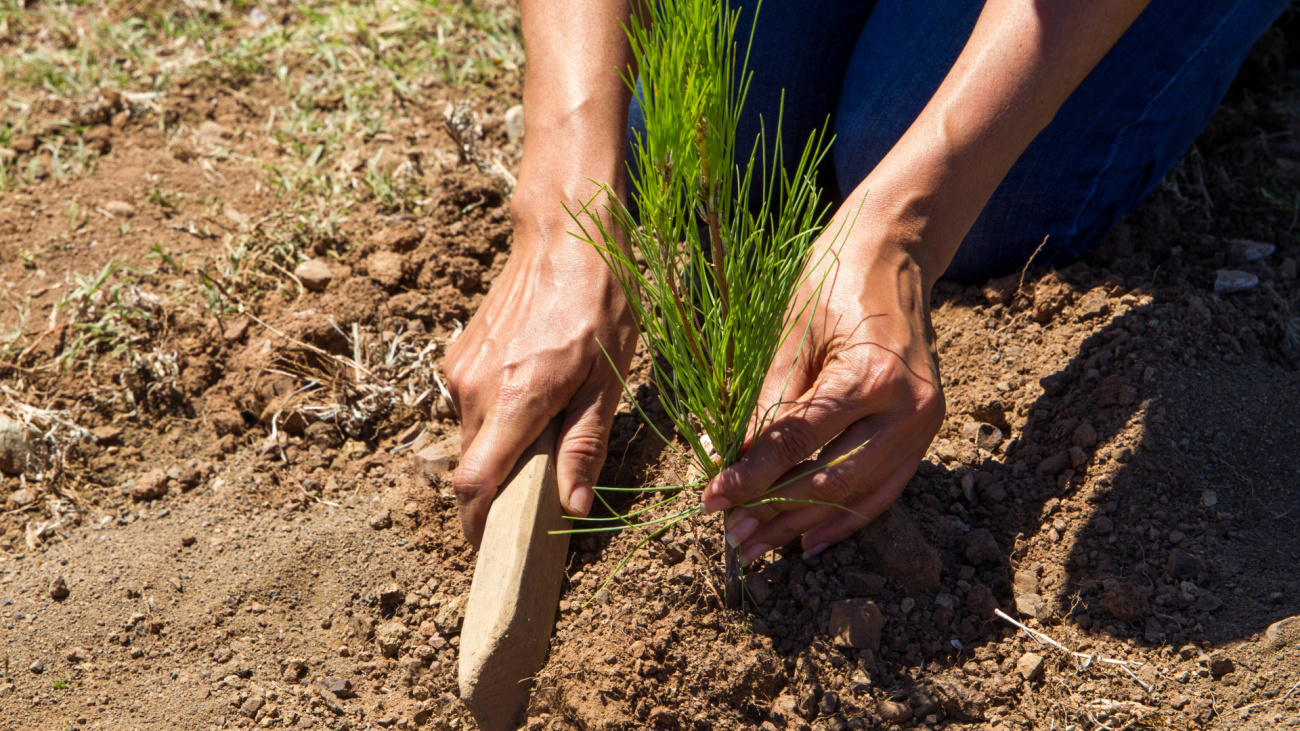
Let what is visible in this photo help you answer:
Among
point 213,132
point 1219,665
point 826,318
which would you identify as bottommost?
point 1219,665

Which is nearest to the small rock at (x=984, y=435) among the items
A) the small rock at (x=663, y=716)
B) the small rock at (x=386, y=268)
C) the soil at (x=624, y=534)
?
the soil at (x=624, y=534)

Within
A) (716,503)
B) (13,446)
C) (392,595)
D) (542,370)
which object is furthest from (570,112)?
(13,446)

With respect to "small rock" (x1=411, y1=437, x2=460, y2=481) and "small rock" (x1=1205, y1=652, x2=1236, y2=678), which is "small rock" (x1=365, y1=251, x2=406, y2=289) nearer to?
"small rock" (x1=411, y1=437, x2=460, y2=481)

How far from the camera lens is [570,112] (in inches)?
72.5

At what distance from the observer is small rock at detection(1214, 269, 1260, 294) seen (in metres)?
1.99

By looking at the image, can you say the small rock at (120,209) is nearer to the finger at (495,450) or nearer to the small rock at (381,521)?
the small rock at (381,521)

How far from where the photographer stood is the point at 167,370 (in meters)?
2.10

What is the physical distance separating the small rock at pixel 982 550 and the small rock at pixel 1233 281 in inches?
34.6

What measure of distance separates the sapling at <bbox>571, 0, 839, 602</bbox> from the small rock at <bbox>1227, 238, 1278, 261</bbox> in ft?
4.31

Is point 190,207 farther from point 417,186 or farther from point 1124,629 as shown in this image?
point 1124,629

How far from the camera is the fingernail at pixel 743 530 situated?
4.78ft

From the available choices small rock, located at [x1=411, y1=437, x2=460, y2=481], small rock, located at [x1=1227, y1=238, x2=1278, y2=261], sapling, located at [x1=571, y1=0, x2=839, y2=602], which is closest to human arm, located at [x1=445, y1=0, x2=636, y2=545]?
small rock, located at [x1=411, y1=437, x2=460, y2=481]

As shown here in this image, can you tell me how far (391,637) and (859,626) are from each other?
810mm

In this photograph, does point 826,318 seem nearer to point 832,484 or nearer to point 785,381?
point 785,381
